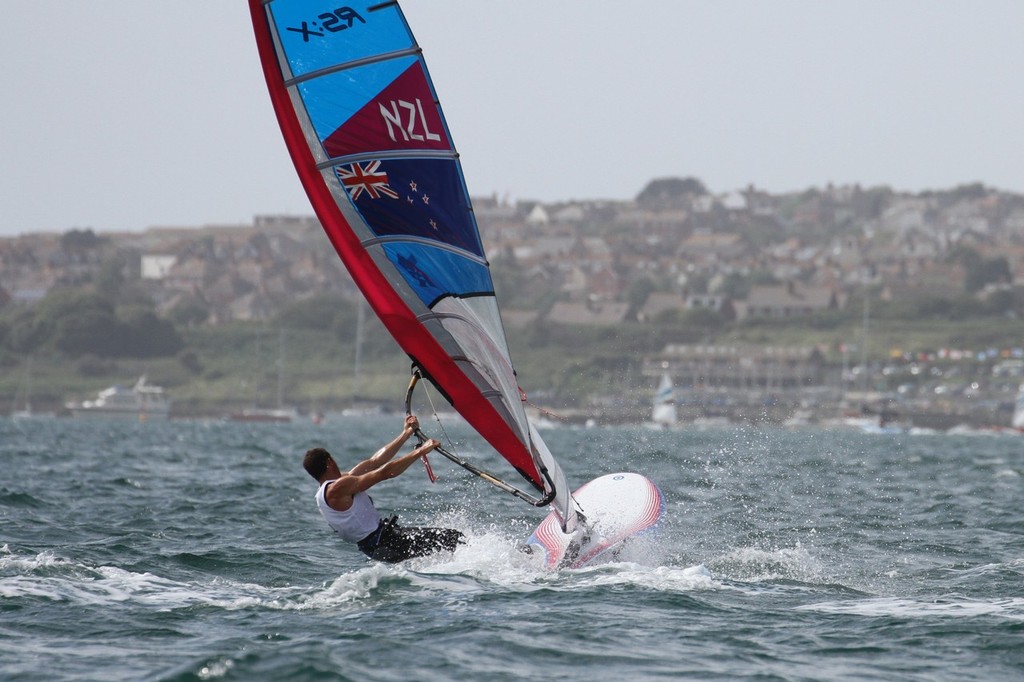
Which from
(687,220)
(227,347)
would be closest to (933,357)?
(227,347)

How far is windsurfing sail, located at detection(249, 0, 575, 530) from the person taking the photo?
9.62m

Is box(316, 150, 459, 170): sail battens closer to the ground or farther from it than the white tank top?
farther from it

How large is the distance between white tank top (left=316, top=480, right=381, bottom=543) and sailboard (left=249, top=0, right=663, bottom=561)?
865mm

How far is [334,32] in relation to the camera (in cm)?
961

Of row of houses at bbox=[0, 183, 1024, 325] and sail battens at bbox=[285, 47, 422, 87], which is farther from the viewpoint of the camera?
row of houses at bbox=[0, 183, 1024, 325]

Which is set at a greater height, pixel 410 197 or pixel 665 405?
pixel 410 197

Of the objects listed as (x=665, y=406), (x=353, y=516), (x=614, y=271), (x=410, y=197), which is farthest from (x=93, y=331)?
(x=410, y=197)

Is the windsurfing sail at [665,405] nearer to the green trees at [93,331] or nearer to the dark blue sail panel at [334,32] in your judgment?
the green trees at [93,331]

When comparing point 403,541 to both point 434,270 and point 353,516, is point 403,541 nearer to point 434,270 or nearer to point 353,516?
point 353,516

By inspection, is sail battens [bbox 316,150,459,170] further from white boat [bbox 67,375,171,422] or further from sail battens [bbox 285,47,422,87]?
white boat [bbox 67,375,171,422]

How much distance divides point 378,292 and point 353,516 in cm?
155

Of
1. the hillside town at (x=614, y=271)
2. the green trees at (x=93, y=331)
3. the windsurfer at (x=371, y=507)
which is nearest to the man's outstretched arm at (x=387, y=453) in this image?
the windsurfer at (x=371, y=507)

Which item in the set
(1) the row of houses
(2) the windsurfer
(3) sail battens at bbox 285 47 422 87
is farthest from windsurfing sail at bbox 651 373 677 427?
(3) sail battens at bbox 285 47 422 87

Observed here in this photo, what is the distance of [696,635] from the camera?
28.2ft
